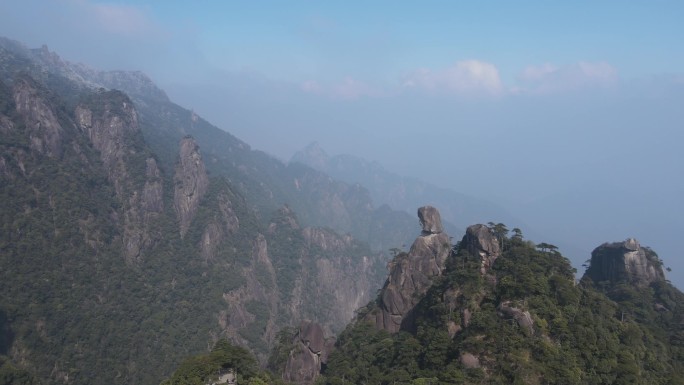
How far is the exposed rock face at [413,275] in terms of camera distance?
6172cm

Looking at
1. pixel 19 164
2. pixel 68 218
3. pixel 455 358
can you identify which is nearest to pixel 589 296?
pixel 455 358

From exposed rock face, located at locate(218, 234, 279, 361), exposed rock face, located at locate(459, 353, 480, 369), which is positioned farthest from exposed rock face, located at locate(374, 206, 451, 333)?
exposed rock face, located at locate(218, 234, 279, 361)

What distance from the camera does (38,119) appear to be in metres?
105

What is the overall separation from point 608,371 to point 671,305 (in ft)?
96.2

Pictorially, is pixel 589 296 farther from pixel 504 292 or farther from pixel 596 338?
pixel 504 292

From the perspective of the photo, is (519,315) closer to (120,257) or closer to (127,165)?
(120,257)

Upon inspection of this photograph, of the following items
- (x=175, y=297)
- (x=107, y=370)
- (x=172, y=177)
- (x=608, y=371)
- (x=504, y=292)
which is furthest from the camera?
(x=172, y=177)

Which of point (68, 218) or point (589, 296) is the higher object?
point (589, 296)

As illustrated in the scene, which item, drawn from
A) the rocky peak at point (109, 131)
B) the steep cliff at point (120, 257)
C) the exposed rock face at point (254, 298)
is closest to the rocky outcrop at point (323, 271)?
the steep cliff at point (120, 257)

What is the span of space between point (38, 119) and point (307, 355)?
85.0 meters

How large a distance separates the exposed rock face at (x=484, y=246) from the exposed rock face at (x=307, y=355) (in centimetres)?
2370

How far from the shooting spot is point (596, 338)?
147 ft

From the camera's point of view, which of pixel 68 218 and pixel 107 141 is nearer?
pixel 68 218

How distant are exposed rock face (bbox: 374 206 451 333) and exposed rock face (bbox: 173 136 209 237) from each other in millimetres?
74931
